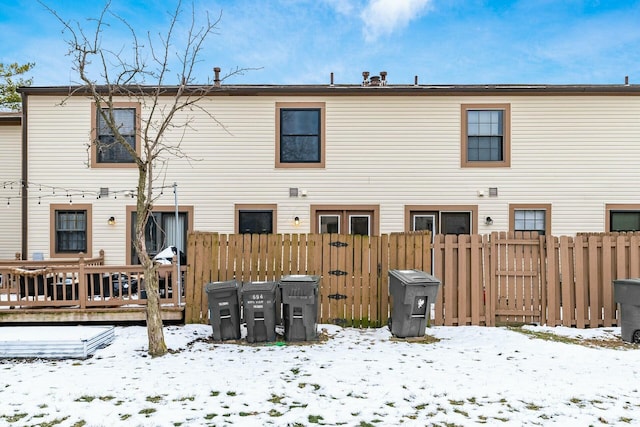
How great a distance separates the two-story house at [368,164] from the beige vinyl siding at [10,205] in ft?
3.98

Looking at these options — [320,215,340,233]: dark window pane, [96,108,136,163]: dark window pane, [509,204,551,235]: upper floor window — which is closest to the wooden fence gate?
[509,204,551,235]: upper floor window

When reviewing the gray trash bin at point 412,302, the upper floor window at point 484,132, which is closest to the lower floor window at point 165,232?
the gray trash bin at point 412,302

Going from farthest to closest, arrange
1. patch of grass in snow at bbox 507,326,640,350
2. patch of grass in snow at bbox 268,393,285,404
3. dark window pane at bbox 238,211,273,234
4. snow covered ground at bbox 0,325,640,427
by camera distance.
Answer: dark window pane at bbox 238,211,273,234 < patch of grass in snow at bbox 507,326,640,350 < patch of grass in snow at bbox 268,393,285,404 < snow covered ground at bbox 0,325,640,427

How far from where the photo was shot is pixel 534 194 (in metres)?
10.8

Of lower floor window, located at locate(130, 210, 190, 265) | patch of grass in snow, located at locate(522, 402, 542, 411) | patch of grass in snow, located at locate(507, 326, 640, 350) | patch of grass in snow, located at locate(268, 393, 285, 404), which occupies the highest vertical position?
lower floor window, located at locate(130, 210, 190, 265)

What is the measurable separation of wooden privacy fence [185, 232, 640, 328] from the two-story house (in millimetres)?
3460

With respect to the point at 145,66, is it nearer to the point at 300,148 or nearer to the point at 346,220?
the point at 300,148

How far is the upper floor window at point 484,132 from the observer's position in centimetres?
1091

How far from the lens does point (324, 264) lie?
7359mm

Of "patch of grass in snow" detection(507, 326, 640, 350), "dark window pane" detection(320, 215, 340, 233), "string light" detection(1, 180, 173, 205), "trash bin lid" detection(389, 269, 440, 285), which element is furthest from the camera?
"dark window pane" detection(320, 215, 340, 233)

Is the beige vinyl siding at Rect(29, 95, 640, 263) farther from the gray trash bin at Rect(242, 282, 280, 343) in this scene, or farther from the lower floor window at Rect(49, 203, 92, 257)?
the gray trash bin at Rect(242, 282, 280, 343)

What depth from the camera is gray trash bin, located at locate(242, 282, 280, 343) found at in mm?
6281

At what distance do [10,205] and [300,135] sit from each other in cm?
878

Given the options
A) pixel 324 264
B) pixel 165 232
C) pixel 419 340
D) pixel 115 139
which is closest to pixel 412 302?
pixel 419 340
